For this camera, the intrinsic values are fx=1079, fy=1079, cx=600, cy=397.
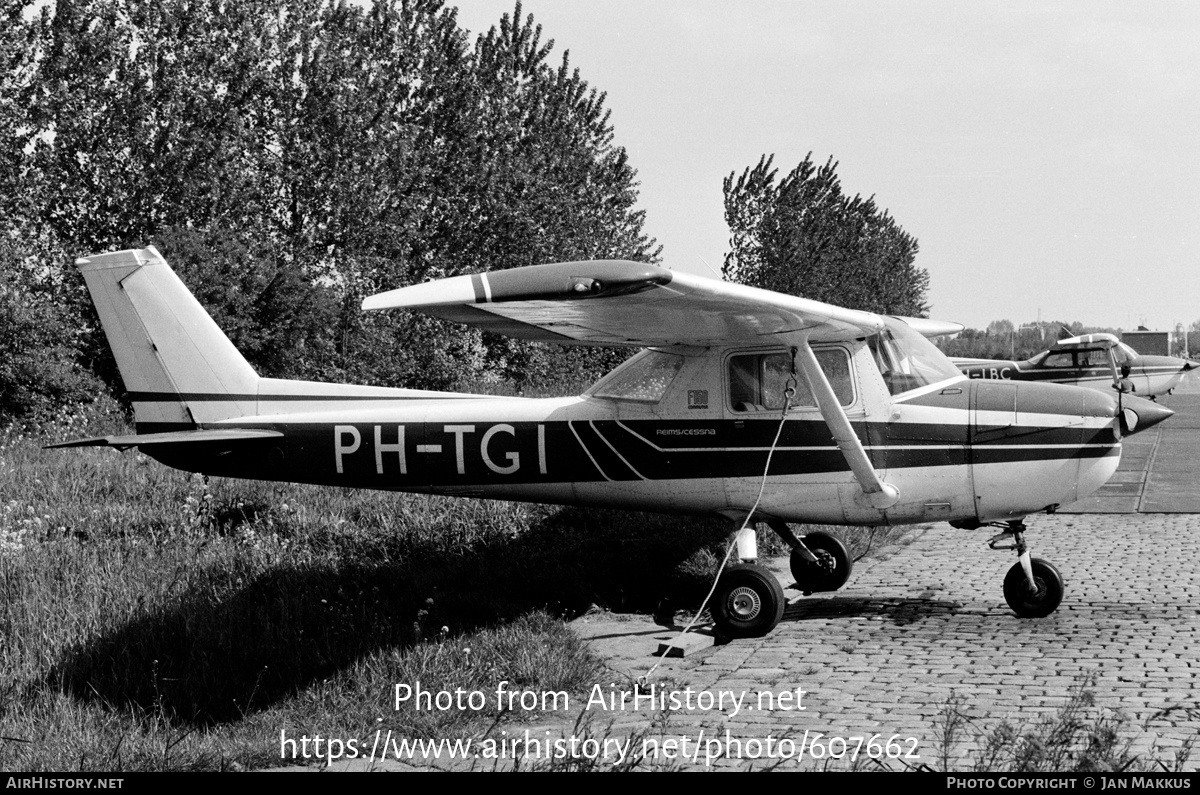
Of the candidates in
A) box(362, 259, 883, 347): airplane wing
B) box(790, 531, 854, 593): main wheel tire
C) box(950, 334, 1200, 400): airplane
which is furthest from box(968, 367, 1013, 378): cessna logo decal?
box(362, 259, 883, 347): airplane wing

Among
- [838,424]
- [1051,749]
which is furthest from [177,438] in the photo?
[1051,749]

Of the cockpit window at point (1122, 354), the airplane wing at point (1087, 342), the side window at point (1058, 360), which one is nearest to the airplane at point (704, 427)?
the airplane wing at point (1087, 342)

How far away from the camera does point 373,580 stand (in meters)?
7.87

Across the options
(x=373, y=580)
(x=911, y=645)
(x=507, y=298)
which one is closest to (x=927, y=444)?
(x=911, y=645)

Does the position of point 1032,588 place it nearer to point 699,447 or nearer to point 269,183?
point 699,447

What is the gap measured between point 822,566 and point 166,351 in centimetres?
513

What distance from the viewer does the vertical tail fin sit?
792 centimetres

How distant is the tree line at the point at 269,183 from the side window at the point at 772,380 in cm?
1085

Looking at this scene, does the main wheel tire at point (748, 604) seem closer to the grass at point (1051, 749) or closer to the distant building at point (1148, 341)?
the grass at point (1051, 749)

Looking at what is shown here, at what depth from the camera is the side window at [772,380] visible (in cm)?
728

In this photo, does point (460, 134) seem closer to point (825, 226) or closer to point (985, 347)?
point (825, 226)
